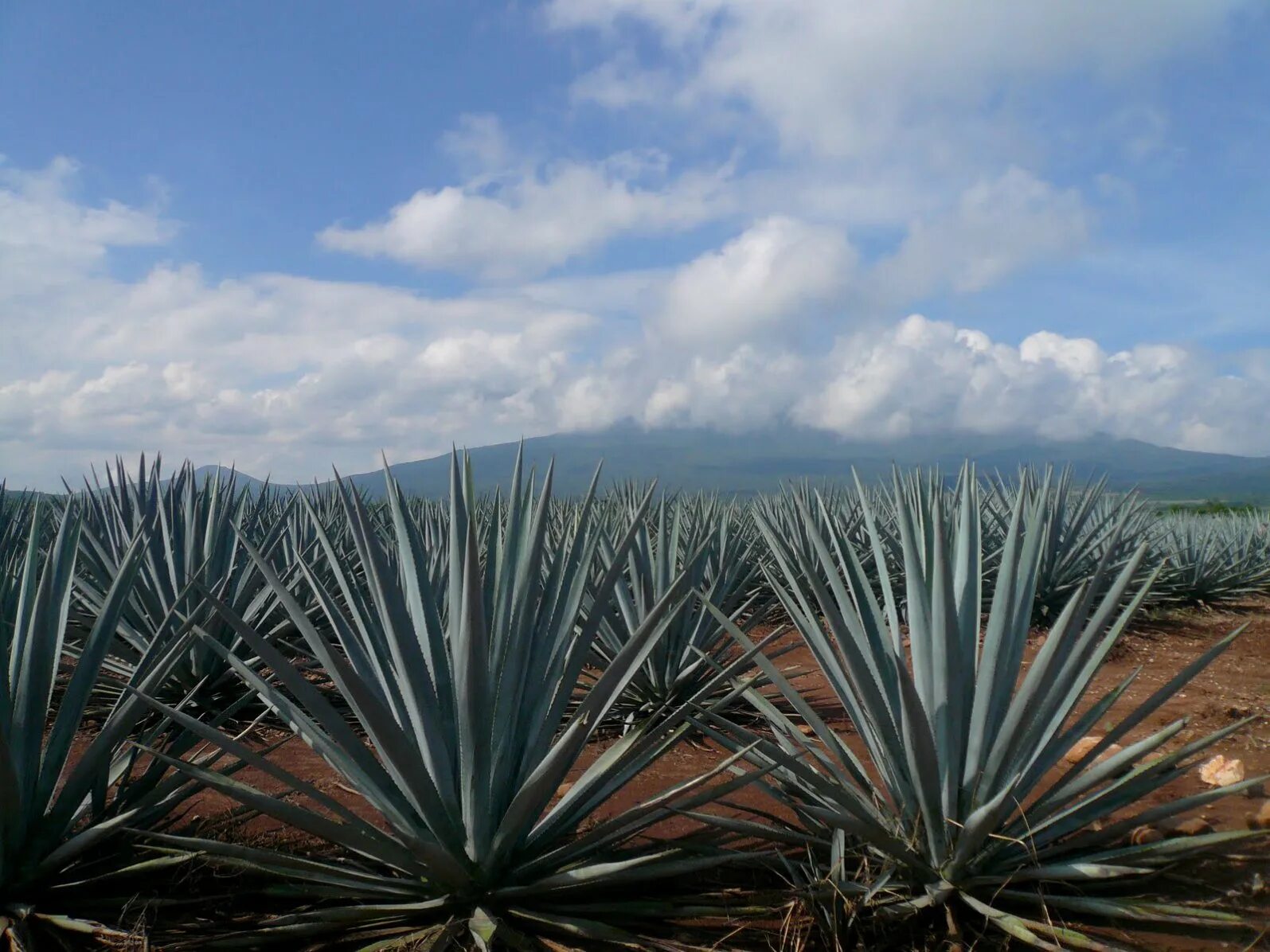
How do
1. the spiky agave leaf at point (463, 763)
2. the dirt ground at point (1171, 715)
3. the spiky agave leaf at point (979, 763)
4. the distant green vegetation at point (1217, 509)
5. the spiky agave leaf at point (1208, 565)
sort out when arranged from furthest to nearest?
the distant green vegetation at point (1217, 509) → the spiky agave leaf at point (1208, 565) → the dirt ground at point (1171, 715) → the spiky agave leaf at point (979, 763) → the spiky agave leaf at point (463, 763)

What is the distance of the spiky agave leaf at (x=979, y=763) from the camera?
2.07 m

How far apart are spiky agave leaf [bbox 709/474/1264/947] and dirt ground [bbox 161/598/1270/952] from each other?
0.20 meters

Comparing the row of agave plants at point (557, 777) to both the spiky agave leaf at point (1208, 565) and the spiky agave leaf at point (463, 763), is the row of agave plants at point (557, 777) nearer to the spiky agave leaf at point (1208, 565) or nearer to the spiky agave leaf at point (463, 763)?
the spiky agave leaf at point (463, 763)

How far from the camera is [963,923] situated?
2092 mm

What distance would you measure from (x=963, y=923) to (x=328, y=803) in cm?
153

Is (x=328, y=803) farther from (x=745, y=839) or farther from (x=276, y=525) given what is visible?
(x=276, y=525)

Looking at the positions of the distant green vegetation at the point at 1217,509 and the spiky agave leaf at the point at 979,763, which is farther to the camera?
the distant green vegetation at the point at 1217,509

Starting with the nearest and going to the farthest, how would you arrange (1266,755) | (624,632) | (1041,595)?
(1266,755)
(624,632)
(1041,595)

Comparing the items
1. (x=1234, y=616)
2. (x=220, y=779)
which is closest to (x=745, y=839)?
(x=220, y=779)

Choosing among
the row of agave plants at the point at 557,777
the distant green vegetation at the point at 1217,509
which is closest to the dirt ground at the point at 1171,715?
the row of agave plants at the point at 557,777

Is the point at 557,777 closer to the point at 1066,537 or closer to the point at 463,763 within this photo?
the point at 463,763

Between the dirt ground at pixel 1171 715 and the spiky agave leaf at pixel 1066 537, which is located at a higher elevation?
the spiky agave leaf at pixel 1066 537

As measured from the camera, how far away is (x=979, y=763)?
219 cm

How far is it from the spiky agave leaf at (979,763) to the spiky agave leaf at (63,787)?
1513mm
